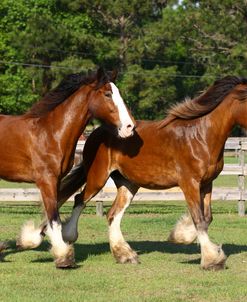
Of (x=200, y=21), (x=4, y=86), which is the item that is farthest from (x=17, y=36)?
(x=200, y=21)

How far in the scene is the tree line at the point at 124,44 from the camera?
48.5 metres

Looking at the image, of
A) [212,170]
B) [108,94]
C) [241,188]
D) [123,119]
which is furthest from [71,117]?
[241,188]

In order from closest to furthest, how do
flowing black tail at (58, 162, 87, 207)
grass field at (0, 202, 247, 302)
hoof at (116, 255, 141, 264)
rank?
grass field at (0, 202, 247, 302) → hoof at (116, 255, 141, 264) → flowing black tail at (58, 162, 87, 207)

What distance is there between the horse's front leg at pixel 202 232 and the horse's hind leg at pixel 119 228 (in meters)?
1.01

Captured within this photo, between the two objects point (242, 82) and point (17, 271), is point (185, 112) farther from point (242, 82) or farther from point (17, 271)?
point (17, 271)

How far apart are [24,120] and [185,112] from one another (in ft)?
6.69

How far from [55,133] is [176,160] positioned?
5.09ft

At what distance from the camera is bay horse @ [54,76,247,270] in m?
9.59

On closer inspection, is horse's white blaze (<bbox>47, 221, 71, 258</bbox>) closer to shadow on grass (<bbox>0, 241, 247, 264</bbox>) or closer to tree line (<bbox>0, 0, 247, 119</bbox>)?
shadow on grass (<bbox>0, 241, 247, 264</bbox>)

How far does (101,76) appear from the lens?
9.66 meters

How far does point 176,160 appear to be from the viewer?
32.4 ft

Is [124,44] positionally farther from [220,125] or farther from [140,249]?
[220,125]

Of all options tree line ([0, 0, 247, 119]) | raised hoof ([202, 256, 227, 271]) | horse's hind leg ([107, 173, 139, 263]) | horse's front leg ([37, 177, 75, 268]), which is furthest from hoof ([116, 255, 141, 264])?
tree line ([0, 0, 247, 119])

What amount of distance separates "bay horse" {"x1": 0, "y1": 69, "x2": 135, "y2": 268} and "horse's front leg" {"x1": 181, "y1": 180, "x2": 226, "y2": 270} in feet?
3.47
